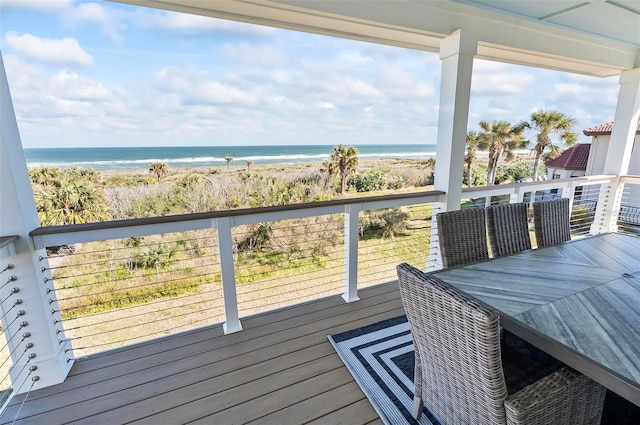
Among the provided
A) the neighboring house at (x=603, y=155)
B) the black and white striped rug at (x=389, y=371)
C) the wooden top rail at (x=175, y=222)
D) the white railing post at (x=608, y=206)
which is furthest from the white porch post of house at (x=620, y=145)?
the neighboring house at (x=603, y=155)

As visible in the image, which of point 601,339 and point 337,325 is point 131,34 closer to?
point 337,325

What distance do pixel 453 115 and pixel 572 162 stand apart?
35.9 ft

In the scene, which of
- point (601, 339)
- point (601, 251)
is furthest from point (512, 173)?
point (601, 339)

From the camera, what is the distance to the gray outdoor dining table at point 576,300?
2.94 ft

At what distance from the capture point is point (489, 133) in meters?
13.3

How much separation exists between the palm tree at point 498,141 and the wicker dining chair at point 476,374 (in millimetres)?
14328

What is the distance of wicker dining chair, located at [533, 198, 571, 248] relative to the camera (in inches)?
79.7

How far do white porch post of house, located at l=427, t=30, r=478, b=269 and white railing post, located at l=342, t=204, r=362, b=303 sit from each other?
757 millimetres

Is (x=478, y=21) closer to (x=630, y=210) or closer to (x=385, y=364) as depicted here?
(x=385, y=364)

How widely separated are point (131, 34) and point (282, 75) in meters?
7.12

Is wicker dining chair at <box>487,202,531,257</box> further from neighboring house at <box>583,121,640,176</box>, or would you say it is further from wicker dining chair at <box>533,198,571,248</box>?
neighboring house at <box>583,121,640,176</box>

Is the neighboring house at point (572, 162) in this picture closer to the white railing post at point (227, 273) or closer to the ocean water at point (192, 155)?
the ocean water at point (192, 155)

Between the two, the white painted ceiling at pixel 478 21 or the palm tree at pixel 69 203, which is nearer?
the white painted ceiling at pixel 478 21

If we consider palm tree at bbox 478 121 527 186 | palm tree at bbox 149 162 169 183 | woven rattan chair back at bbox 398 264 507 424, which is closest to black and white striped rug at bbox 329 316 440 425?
woven rattan chair back at bbox 398 264 507 424
